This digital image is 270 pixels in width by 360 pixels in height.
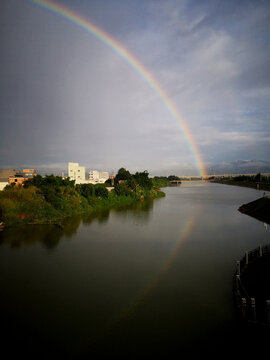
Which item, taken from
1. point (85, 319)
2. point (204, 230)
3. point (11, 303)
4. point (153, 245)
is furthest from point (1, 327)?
point (204, 230)

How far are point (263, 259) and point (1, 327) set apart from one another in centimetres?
1092

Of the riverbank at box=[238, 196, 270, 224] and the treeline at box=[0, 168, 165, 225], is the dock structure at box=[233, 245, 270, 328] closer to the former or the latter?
the riverbank at box=[238, 196, 270, 224]

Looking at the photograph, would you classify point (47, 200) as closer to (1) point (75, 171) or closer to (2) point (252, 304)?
(2) point (252, 304)

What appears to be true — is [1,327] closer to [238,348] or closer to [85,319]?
[85,319]

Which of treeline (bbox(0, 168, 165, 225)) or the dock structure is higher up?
treeline (bbox(0, 168, 165, 225))

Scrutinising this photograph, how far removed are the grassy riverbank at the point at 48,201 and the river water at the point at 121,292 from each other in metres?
3.61

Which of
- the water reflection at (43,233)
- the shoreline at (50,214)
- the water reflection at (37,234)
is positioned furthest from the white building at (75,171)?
the water reflection at (37,234)

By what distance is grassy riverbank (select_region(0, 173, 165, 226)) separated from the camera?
21.3 meters

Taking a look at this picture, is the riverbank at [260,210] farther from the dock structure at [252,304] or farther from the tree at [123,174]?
the tree at [123,174]

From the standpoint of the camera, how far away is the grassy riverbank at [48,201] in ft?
69.8

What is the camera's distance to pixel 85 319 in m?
7.44

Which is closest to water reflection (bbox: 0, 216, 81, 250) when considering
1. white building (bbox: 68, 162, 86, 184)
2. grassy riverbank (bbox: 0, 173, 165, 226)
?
grassy riverbank (bbox: 0, 173, 165, 226)

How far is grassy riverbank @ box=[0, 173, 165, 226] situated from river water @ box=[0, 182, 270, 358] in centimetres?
361

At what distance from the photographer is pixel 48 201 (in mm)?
24703
